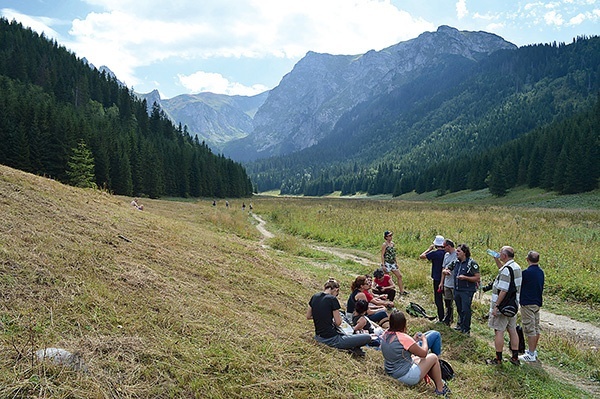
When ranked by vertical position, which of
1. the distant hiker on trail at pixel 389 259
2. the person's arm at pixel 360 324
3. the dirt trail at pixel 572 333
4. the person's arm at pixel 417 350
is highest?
the distant hiker on trail at pixel 389 259

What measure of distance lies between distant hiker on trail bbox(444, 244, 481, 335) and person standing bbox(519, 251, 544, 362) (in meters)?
1.05

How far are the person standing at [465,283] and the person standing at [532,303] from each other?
1053mm

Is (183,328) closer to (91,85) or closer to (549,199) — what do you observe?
(549,199)

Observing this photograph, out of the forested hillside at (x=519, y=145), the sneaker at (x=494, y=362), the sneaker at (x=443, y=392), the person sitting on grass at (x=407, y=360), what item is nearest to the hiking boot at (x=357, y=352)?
the person sitting on grass at (x=407, y=360)

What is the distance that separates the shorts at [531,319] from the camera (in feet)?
26.5

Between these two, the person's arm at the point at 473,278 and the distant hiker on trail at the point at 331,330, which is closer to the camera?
the distant hiker on trail at the point at 331,330

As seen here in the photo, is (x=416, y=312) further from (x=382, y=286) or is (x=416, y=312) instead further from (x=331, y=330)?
(x=331, y=330)

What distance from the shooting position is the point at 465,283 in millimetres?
8984

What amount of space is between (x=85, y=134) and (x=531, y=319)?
2436 inches

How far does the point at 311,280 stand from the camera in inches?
516

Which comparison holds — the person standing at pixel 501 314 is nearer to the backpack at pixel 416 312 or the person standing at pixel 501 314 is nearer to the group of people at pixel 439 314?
the group of people at pixel 439 314

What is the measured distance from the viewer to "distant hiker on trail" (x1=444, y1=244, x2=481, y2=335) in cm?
888

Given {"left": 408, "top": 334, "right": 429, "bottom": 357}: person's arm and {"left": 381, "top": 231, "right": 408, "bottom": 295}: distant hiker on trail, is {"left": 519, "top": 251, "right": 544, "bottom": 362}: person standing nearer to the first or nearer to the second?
{"left": 408, "top": 334, "right": 429, "bottom": 357}: person's arm

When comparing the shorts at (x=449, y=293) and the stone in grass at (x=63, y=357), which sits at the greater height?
the stone in grass at (x=63, y=357)
